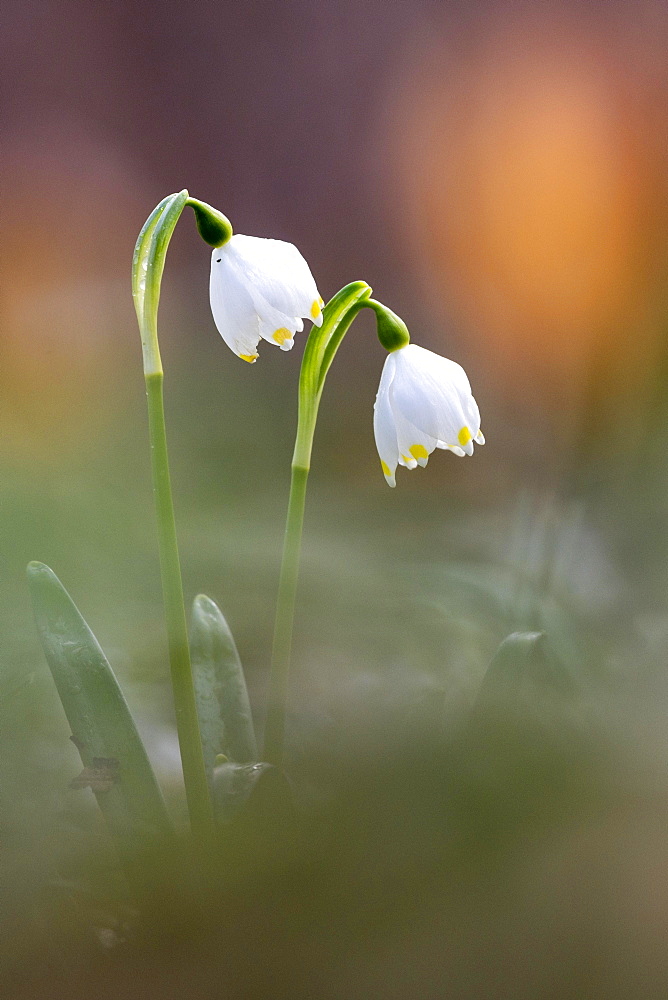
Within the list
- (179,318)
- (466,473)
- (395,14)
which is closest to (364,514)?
(466,473)

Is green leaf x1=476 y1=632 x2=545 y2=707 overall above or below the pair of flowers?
below

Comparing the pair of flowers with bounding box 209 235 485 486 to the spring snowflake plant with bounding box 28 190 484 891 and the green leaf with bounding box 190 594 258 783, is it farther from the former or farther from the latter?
the green leaf with bounding box 190 594 258 783

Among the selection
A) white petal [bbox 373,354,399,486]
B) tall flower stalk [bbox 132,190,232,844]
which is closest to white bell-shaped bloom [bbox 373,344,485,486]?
white petal [bbox 373,354,399,486]

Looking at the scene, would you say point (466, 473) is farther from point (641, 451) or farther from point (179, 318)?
point (179, 318)

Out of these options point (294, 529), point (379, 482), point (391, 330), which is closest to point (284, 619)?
point (294, 529)

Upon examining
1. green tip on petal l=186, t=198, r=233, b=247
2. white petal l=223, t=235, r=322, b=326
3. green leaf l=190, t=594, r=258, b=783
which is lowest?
green leaf l=190, t=594, r=258, b=783

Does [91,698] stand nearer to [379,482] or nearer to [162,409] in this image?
[162,409]
